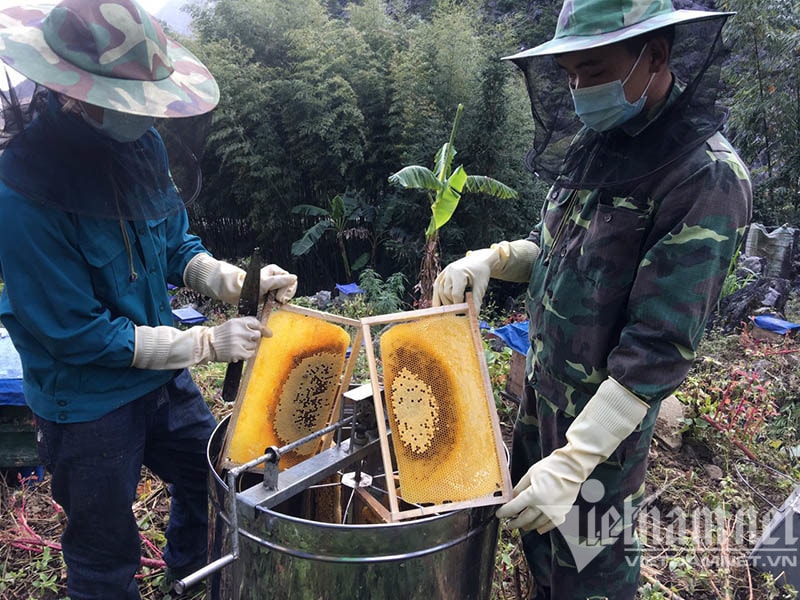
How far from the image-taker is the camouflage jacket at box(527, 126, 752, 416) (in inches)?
56.1

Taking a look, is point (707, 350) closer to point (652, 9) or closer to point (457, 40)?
point (652, 9)

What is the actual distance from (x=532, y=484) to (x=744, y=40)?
12.4 meters

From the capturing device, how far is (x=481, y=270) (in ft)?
→ 6.58

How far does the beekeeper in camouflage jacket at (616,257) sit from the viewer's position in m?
1.45

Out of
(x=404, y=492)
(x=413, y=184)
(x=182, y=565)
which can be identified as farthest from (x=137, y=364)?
(x=413, y=184)

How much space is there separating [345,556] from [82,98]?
1.47 metres

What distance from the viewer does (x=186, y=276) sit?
7.77 feet

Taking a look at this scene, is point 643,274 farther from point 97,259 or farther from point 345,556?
point 97,259

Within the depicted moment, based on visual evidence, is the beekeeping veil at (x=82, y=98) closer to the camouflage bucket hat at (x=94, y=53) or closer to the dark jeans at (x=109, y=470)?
the camouflage bucket hat at (x=94, y=53)

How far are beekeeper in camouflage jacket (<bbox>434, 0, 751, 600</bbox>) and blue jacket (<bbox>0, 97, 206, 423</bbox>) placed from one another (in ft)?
3.66

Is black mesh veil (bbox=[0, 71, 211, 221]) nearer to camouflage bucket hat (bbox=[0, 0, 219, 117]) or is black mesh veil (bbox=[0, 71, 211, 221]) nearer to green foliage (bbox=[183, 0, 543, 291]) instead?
camouflage bucket hat (bbox=[0, 0, 219, 117])

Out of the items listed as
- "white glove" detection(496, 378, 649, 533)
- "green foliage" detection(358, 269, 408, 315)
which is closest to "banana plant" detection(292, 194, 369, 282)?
"green foliage" detection(358, 269, 408, 315)

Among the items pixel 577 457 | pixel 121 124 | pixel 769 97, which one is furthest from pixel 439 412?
pixel 769 97

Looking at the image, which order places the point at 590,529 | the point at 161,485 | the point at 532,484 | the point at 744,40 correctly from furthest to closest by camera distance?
the point at 744,40 < the point at 161,485 < the point at 590,529 < the point at 532,484
